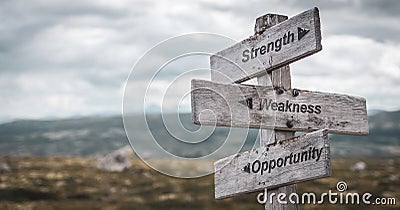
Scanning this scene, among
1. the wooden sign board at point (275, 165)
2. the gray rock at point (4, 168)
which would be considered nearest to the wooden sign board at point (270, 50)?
the wooden sign board at point (275, 165)

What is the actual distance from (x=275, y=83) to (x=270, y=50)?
34 centimetres

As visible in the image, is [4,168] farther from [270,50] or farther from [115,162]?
[270,50]

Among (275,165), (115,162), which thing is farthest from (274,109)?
(115,162)

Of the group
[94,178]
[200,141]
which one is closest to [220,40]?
[200,141]

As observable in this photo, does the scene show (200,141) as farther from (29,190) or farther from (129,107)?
(29,190)

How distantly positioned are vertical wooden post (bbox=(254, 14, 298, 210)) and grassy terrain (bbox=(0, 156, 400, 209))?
186 feet

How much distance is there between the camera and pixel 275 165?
5.54 m

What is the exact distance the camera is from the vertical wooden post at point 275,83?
18.8 feet

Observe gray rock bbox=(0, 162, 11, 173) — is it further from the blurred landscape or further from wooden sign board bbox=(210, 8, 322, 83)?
wooden sign board bbox=(210, 8, 322, 83)

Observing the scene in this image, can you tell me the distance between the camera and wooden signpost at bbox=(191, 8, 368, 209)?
17.3 ft

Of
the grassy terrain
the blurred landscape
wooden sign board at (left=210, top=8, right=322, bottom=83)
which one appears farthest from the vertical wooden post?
the blurred landscape

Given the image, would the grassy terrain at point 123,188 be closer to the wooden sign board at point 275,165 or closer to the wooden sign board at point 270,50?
the wooden sign board at point 270,50

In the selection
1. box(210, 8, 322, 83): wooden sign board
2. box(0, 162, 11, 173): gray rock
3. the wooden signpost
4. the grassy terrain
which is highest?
box(210, 8, 322, 83): wooden sign board

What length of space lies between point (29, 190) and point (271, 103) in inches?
3353
